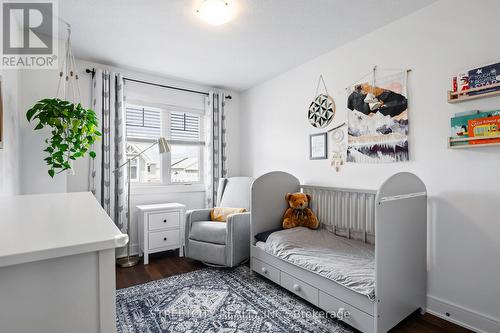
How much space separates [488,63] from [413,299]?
1693 millimetres

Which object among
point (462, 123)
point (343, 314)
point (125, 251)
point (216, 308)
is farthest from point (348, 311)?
point (125, 251)

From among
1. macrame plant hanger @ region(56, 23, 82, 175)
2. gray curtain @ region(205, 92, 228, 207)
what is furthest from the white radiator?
macrame plant hanger @ region(56, 23, 82, 175)

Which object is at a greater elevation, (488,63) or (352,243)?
(488,63)

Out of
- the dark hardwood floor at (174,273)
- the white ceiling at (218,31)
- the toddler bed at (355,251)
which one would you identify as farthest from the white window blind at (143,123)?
the toddler bed at (355,251)

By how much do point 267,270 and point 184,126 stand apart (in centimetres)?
238

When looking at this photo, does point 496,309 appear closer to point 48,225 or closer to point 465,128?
point 465,128

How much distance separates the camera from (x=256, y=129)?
3.87m

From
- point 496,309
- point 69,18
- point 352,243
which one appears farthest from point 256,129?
point 496,309

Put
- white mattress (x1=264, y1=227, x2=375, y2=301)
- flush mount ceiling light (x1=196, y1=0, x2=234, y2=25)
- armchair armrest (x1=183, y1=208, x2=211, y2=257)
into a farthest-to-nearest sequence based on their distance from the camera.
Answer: armchair armrest (x1=183, y1=208, x2=211, y2=257), flush mount ceiling light (x1=196, y1=0, x2=234, y2=25), white mattress (x1=264, y1=227, x2=375, y2=301)

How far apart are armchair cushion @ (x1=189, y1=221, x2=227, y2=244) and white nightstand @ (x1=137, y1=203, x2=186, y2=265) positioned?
35 cm

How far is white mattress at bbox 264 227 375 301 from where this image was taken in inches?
64.2

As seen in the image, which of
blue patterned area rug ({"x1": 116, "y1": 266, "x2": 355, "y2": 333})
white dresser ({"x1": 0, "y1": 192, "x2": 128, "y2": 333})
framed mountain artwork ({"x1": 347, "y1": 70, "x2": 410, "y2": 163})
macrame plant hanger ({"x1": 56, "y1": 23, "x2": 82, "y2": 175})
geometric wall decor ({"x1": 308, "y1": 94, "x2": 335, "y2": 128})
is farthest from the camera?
geometric wall decor ({"x1": 308, "y1": 94, "x2": 335, "y2": 128})

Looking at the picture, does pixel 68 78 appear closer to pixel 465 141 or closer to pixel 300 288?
pixel 300 288

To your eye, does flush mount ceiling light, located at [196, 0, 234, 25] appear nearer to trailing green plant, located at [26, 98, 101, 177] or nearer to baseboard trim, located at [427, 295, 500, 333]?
trailing green plant, located at [26, 98, 101, 177]
